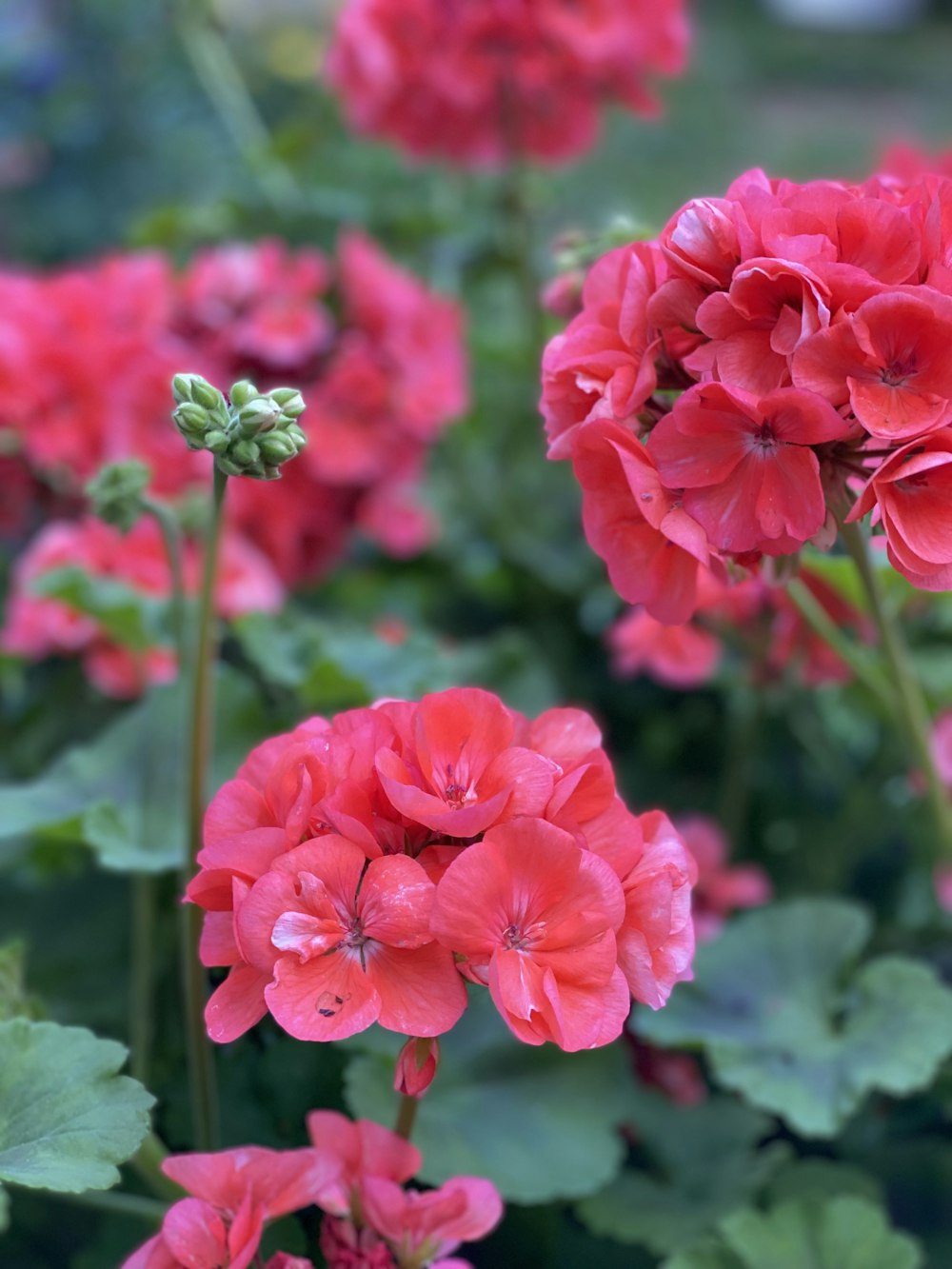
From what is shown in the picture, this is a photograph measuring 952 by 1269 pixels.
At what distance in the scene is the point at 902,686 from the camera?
2.48ft

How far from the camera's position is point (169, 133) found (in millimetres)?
2270

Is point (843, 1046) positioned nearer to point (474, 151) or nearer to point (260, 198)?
point (474, 151)

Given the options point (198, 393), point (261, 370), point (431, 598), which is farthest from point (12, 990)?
point (431, 598)

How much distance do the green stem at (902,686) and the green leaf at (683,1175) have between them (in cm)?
24

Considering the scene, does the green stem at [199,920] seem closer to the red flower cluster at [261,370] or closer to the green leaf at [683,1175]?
the green leaf at [683,1175]

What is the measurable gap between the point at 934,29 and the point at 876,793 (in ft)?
25.3

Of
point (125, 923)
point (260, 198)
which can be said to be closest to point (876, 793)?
point (125, 923)

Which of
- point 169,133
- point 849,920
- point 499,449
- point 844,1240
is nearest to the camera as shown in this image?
point 844,1240

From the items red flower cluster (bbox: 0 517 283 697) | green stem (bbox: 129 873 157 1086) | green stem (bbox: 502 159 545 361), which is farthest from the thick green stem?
green stem (bbox: 502 159 545 361)

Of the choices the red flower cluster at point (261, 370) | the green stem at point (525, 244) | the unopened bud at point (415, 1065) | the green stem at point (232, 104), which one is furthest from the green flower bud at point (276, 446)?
the green stem at point (232, 104)

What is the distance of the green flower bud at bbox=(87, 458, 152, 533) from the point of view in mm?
768

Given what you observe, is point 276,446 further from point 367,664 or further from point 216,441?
point 367,664

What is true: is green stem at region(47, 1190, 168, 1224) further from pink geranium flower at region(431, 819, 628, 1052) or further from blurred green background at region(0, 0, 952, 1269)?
pink geranium flower at region(431, 819, 628, 1052)

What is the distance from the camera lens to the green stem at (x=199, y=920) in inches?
26.0
